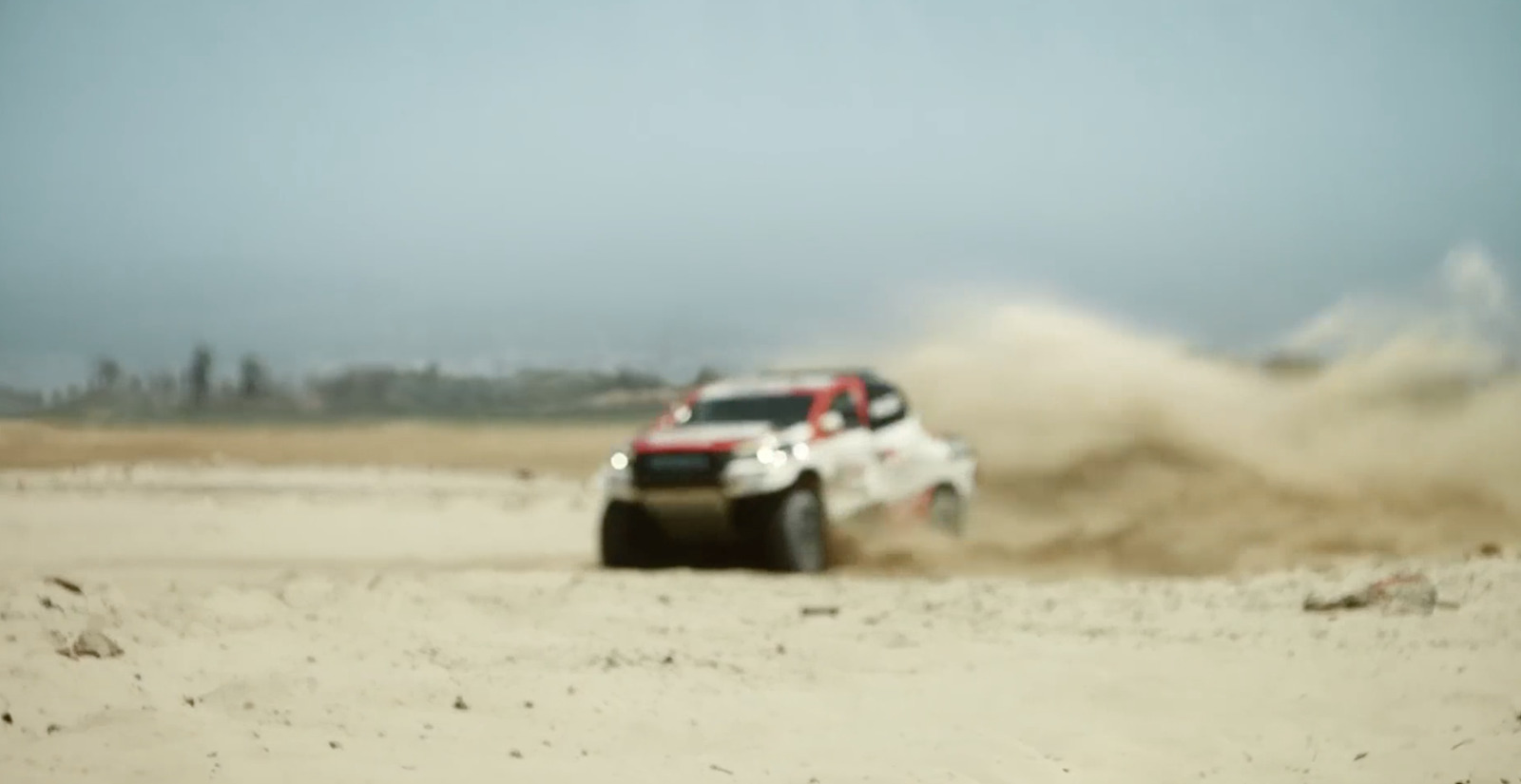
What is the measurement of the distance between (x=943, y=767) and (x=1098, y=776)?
2.09 ft

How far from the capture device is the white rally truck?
43.2ft

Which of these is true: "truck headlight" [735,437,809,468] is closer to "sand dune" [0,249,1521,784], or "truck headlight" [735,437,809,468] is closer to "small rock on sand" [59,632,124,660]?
"sand dune" [0,249,1521,784]

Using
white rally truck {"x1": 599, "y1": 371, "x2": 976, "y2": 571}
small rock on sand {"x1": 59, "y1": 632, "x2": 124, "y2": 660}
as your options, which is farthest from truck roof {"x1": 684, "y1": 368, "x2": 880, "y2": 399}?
small rock on sand {"x1": 59, "y1": 632, "x2": 124, "y2": 660}

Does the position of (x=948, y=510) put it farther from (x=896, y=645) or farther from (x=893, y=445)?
(x=896, y=645)

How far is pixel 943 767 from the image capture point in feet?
20.8

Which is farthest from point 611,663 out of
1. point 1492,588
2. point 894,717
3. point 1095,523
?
point 1095,523

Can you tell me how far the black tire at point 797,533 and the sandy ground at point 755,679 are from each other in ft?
1.79

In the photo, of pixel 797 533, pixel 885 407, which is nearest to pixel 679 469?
pixel 797 533

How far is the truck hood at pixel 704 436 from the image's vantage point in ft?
43.8

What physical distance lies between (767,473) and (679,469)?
32.6 inches

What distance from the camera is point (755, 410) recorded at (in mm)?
14523

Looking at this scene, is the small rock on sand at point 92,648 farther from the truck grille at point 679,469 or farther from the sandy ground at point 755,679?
the truck grille at point 679,469

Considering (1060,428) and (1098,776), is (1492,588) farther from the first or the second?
(1060,428)

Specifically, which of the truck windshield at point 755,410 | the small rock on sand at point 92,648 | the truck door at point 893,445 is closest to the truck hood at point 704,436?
the truck windshield at point 755,410
